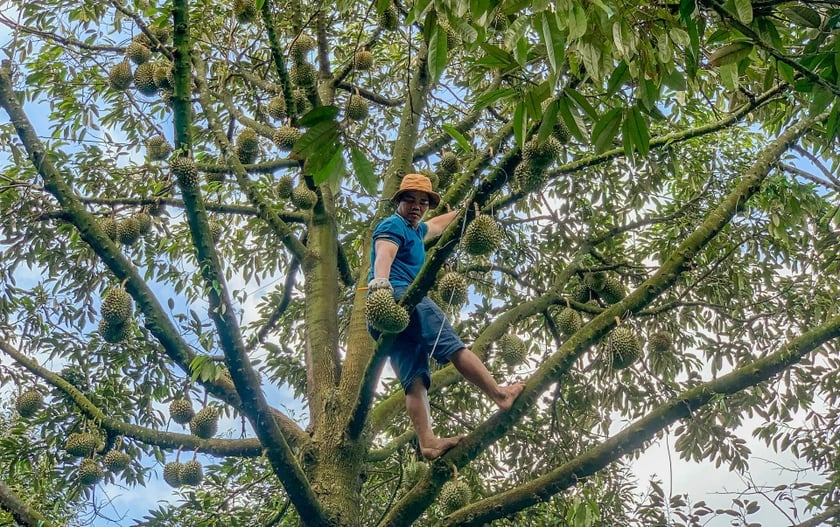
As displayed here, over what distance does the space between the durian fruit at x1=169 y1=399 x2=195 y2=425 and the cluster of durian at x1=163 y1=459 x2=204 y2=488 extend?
25 centimetres

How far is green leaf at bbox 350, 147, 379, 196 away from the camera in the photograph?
1676 mm

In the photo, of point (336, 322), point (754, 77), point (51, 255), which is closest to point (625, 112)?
point (754, 77)

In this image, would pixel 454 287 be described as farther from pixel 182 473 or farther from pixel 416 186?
pixel 182 473

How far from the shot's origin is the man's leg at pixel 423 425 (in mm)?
3197

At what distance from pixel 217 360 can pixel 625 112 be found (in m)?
1.89

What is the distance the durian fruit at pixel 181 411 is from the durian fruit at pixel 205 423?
0.61 ft

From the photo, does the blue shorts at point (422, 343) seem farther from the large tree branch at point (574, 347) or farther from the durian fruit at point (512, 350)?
the durian fruit at point (512, 350)

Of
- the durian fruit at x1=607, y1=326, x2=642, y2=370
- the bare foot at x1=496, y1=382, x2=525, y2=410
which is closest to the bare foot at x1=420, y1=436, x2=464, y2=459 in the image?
the bare foot at x1=496, y1=382, x2=525, y2=410

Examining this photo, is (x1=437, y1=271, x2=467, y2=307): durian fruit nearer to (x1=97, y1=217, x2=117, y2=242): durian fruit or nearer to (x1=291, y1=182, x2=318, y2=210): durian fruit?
(x1=291, y1=182, x2=318, y2=210): durian fruit

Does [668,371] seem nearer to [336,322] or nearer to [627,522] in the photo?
[627,522]

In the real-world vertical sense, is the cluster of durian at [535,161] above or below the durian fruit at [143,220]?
below

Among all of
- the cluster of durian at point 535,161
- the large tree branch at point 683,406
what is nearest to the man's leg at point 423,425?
the large tree branch at point 683,406

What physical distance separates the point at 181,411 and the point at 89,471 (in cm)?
54

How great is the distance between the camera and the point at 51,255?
192 inches
